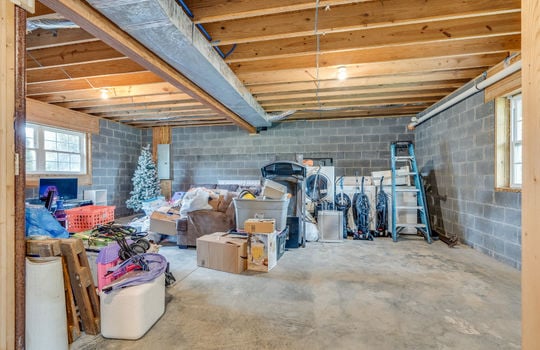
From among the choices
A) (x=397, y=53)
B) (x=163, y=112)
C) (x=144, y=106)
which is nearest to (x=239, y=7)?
(x=397, y=53)

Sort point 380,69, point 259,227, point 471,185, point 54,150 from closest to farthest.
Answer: point 259,227, point 380,69, point 471,185, point 54,150

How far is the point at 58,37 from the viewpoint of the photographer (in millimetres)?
2945

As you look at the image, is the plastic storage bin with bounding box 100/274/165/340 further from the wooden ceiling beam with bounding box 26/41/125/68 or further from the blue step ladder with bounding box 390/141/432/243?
the blue step ladder with bounding box 390/141/432/243

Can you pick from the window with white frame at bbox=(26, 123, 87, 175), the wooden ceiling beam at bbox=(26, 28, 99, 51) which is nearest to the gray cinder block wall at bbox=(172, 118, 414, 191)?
the window with white frame at bbox=(26, 123, 87, 175)

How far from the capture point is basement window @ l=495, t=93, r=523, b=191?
3387 millimetres

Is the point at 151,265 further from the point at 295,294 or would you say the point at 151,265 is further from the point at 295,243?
the point at 295,243

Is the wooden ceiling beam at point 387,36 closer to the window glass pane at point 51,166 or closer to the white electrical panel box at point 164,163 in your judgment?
the window glass pane at point 51,166

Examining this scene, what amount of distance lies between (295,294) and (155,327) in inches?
48.5

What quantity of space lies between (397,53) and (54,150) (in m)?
6.56

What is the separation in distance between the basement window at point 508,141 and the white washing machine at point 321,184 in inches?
100

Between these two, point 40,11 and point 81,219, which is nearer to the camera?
point 40,11

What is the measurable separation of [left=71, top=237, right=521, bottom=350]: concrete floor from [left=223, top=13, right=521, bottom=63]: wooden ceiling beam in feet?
Answer: 8.40

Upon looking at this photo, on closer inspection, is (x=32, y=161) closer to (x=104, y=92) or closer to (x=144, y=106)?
(x=104, y=92)

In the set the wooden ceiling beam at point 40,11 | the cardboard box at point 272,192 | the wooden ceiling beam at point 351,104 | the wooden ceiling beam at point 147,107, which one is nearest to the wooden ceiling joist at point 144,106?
the wooden ceiling beam at point 147,107
